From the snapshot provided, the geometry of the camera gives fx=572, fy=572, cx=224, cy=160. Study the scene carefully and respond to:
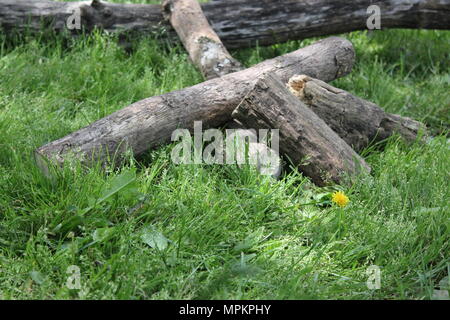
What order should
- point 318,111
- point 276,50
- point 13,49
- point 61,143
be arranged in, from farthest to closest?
point 276,50 → point 13,49 → point 318,111 → point 61,143

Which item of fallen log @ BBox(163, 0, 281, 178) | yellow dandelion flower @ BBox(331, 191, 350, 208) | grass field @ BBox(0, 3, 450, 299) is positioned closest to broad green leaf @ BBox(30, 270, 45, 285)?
grass field @ BBox(0, 3, 450, 299)

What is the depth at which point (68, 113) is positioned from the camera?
13.2ft

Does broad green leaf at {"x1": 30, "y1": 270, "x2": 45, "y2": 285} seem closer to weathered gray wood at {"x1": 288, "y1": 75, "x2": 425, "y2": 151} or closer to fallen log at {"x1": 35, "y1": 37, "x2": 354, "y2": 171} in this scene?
fallen log at {"x1": 35, "y1": 37, "x2": 354, "y2": 171}

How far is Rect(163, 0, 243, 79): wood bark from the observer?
4.35 m

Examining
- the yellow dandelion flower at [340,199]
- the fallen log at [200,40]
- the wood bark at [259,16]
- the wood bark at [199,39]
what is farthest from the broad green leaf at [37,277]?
the wood bark at [259,16]

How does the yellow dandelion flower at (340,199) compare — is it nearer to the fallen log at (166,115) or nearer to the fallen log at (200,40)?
the fallen log at (200,40)

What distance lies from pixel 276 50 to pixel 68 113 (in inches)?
82.4

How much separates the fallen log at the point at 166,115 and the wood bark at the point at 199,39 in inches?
14.9

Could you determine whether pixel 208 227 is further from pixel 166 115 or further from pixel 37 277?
pixel 166 115

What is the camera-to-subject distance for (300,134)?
3393mm
